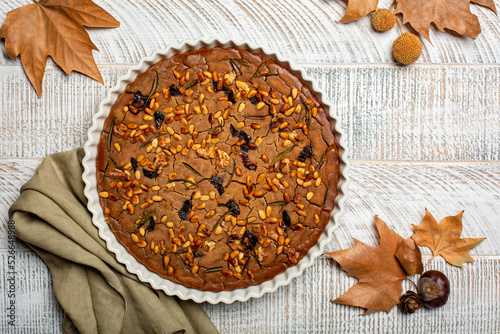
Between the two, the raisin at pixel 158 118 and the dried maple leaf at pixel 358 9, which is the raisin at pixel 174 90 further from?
the dried maple leaf at pixel 358 9

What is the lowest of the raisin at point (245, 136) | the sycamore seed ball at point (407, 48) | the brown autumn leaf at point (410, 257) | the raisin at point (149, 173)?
the brown autumn leaf at point (410, 257)

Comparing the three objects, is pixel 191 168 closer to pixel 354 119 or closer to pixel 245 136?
pixel 245 136

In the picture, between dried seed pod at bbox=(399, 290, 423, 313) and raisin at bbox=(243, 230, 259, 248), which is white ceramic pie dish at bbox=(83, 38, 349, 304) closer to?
raisin at bbox=(243, 230, 259, 248)

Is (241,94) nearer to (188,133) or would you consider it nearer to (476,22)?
(188,133)

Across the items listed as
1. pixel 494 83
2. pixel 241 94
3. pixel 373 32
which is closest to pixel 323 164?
pixel 241 94

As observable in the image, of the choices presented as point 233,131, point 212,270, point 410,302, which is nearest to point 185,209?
point 212,270

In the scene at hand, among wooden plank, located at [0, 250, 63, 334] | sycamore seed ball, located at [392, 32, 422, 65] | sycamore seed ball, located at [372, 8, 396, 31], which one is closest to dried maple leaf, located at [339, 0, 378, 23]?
sycamore seed ball, located at [372, 8, 396, 31]

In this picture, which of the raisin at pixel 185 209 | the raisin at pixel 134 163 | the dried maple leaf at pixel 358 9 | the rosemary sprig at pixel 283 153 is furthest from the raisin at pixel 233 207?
the dried maple leaf at pixel 358 9
